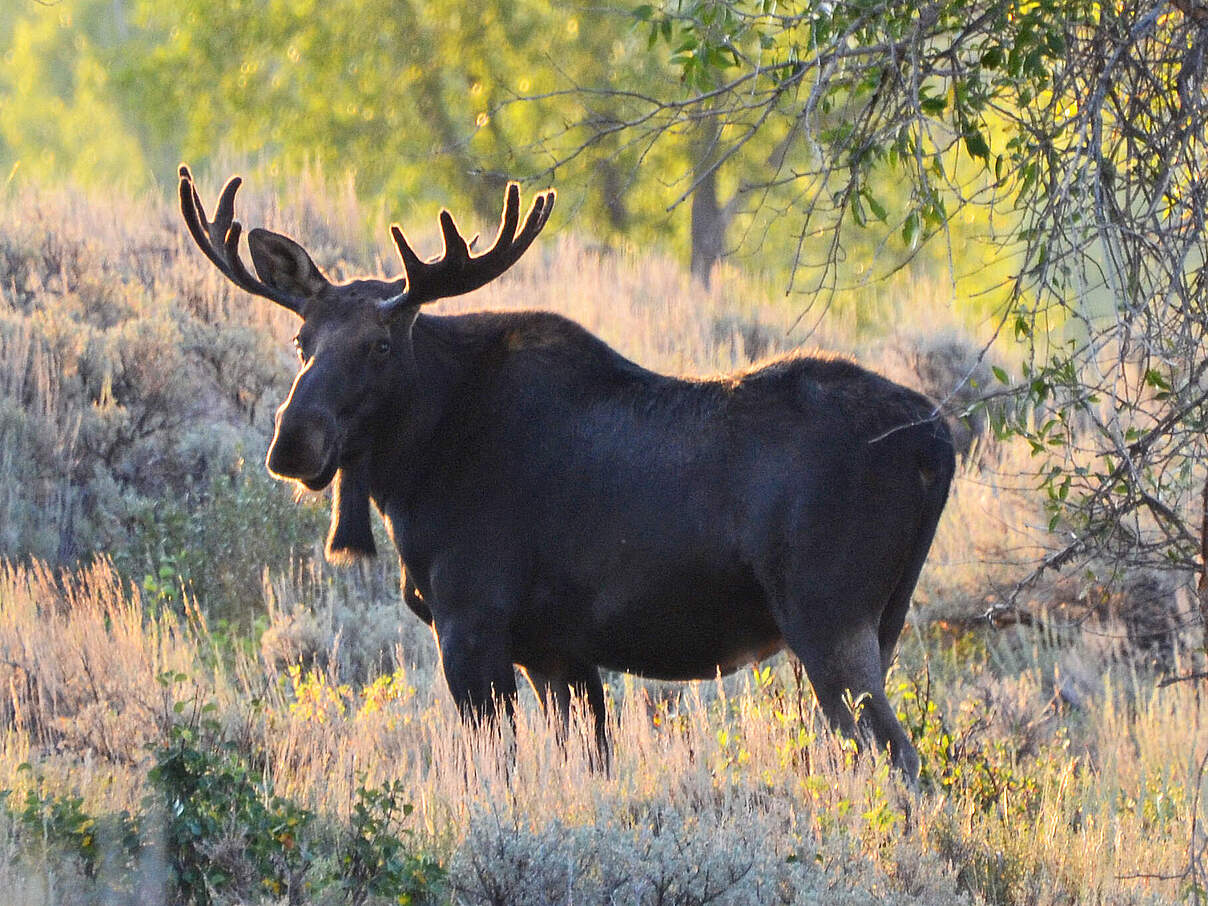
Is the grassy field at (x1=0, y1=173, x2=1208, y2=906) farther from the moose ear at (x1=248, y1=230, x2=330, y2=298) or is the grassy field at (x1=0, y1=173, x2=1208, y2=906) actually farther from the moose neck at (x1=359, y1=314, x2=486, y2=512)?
the moose ear at (x1=248, y1=230, x2=330, y2=298)

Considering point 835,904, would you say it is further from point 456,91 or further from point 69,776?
point 456,91

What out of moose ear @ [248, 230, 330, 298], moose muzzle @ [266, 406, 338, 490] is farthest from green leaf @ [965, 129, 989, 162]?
moose ear @ [248, 230, 330, 298]

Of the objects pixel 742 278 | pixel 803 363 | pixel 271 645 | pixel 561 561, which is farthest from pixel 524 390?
pixel 742 278

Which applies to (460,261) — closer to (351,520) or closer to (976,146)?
(351,520)

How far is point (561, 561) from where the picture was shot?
573 centimetres

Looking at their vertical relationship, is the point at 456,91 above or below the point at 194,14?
below

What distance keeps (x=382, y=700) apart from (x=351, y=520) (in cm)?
148

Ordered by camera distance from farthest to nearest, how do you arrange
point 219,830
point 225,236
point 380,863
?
point 225,236, point 219,830, point 380,863

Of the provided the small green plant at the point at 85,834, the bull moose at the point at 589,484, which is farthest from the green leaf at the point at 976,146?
the small green plant at the point at 85,834

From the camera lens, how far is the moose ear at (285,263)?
6.00 meters

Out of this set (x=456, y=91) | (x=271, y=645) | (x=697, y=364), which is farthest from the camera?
(x=456, y=91)

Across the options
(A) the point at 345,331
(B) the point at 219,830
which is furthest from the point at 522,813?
(A) the point at 345,331

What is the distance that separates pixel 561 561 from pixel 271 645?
3.80m

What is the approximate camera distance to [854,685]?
5.32 m
